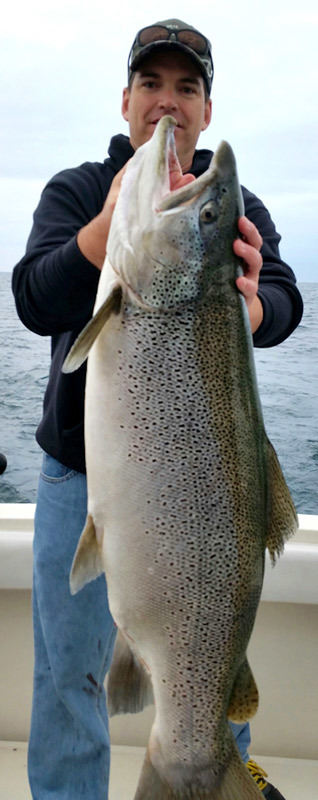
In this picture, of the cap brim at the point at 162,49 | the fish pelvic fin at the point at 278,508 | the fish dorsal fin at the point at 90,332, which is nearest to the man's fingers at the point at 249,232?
the fish dorsal fin at the point at 90,332

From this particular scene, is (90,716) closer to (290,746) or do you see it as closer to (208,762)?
(208,762)

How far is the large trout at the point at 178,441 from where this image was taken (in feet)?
4.80

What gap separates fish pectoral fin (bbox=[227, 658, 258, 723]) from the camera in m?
1.58

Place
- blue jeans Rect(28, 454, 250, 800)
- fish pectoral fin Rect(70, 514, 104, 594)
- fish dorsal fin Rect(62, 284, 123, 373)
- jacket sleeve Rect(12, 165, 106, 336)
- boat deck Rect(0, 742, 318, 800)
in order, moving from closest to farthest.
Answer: fish dorsal fin Rect(62, 284, 123, 373) < fish pectoral fin Rect(70, 514, 104, 594) < jacket sleeve Rect(12, 165, 106, 336) < blue jeans Rect(28, 454, 250, 800) < boat deck Rect(0, 742, 318, 800)

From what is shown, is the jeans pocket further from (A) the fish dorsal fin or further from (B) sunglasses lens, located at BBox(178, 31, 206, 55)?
(B) sunglasses lens, located at BBox(178, 31, 206, 55)

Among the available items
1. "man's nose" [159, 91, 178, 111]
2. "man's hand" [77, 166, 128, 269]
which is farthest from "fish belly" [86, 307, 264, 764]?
"man's nose" [159, 91, 178, 111]

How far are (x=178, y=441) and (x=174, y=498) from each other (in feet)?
0.38

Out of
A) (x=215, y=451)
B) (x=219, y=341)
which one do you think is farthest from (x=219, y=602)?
(x=219, y=341)

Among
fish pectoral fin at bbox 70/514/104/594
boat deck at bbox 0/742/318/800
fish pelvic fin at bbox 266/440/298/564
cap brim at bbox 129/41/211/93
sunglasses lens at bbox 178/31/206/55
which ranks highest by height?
sunglasses lens at bbox 178/31/206/55

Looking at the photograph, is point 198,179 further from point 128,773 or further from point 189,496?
point 128,773

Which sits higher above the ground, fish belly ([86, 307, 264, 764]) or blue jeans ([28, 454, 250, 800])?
fish belly ([86, 307, 264, 764])

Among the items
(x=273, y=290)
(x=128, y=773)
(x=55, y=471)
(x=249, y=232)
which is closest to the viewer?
(x=249, y=232)

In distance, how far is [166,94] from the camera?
209cm

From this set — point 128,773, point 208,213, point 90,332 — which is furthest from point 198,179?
point 128,773
